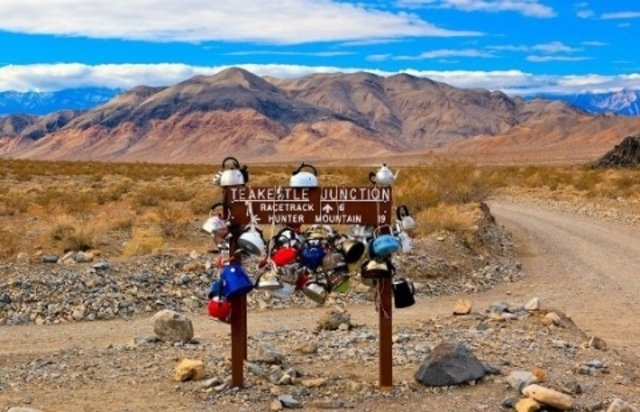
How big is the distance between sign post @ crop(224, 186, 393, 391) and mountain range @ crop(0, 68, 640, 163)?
12130cm

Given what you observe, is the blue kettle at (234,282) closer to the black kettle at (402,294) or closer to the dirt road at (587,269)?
the black kettle at (402,294)

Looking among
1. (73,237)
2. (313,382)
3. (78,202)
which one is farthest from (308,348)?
(78,202)

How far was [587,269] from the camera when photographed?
18188 mm

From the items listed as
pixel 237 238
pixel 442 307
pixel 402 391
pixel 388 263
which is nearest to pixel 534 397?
pixel 402 391

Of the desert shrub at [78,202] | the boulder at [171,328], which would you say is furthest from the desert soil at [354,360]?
the desert shrub at [78,202]

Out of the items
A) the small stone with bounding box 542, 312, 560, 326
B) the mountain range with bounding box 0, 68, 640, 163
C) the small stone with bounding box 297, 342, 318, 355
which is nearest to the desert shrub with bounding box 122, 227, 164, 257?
the small stone with bounding box 297, 342, 318, 355

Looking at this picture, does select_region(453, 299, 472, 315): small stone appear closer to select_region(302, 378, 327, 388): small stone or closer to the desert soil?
the desert soil

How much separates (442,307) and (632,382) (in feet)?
19.8

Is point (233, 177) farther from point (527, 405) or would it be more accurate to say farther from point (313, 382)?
point (527, 405)

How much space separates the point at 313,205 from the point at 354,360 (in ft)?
6.35

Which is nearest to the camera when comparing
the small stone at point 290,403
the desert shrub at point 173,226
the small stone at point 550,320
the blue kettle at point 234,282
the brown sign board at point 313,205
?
the small stone at point 290,403

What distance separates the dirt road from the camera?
43.3ft

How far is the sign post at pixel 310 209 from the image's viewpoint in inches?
297

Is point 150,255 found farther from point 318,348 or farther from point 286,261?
point 286,261
